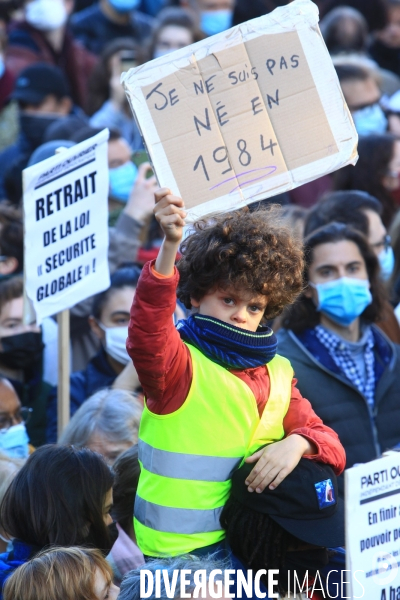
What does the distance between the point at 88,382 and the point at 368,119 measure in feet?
13.1

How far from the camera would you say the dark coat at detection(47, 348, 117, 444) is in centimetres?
516

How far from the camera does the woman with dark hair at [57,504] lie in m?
3.26

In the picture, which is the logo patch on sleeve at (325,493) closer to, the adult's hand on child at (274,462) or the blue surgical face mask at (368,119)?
the adult's hand on child at (274,462)

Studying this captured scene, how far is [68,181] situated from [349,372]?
1619 mm

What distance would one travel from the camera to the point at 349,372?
184 inches

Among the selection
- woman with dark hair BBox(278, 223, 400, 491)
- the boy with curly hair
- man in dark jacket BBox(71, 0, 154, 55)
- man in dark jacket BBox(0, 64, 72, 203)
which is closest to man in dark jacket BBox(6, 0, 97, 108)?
man in dark jacket BBox(71, 0, 154, 55)

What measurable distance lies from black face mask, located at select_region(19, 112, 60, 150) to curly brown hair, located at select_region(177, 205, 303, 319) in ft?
16.4

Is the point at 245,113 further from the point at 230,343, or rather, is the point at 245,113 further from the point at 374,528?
the point at 374,528

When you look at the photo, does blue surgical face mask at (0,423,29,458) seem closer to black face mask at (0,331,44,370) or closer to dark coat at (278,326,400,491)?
black face mask at (0,331,44,370)

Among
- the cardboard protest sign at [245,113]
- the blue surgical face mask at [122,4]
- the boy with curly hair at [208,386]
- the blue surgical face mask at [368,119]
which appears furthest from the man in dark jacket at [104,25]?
the boy with curly hair at [208,386]

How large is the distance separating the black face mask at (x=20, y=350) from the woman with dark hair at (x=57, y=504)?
6.06 ft

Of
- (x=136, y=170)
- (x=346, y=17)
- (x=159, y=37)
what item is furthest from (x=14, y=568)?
(x=346, y=17)

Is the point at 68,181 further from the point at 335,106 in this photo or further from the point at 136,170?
the point at 136,170

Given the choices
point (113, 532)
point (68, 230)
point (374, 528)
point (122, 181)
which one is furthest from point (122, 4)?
point (374, 528)
